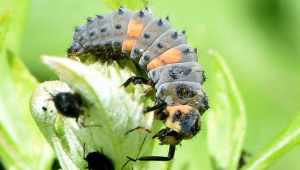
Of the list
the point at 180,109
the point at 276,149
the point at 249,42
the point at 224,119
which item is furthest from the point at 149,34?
the point at 249,42

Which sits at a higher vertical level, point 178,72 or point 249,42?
point 178,72

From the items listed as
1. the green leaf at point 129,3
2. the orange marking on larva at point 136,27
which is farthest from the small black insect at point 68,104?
the green leaf at point 129,3

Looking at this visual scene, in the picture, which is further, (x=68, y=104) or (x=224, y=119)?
(x=224, y=119)

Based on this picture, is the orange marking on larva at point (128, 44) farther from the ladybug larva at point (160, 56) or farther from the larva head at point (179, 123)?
the larva head at point (179, 123)

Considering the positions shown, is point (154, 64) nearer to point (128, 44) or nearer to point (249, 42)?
point (128, 44)

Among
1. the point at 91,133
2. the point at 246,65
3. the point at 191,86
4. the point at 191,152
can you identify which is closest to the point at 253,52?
the point at 246,65

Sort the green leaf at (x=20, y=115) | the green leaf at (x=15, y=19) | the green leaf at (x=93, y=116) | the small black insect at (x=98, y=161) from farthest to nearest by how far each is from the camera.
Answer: the green leaf at (x=15, y=19) → the green leaf at (x=20, y=115) → the small black insect at (x=98, y=161) → the green leaf at (x=93, y=116)
